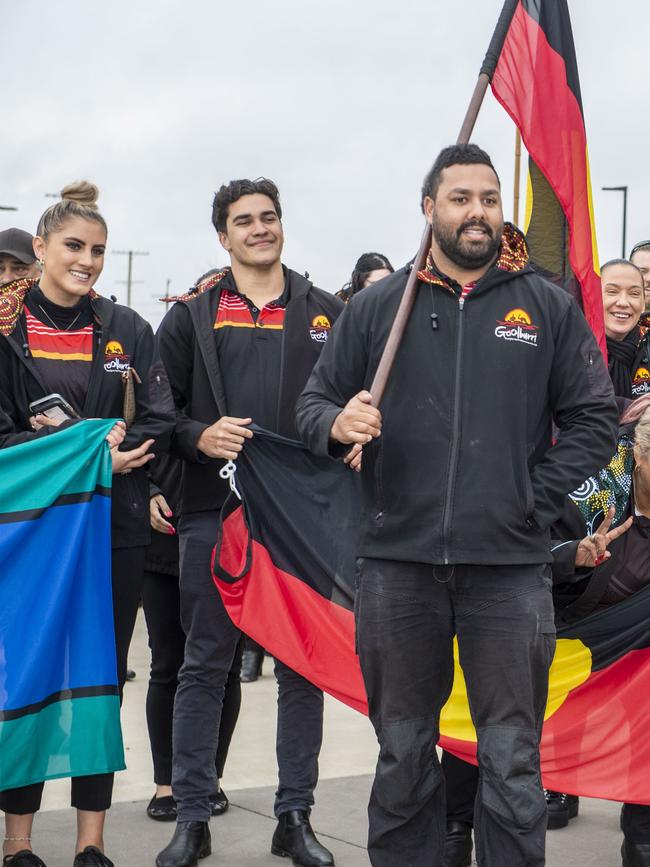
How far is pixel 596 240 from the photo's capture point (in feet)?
15.2

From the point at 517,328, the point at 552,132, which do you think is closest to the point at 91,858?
the point at 517,328

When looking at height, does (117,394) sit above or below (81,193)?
below

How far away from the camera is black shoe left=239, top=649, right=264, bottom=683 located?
7.50 metres

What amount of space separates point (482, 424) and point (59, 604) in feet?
5.17

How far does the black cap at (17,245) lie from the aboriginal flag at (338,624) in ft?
6.62

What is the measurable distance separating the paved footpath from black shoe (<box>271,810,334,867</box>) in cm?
4

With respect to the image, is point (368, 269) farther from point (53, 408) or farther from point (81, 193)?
point (53, 408)

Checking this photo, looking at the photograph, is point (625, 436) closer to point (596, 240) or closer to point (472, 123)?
point (596, 240)

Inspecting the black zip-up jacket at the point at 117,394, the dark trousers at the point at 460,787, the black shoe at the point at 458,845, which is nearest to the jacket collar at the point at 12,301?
the black zip-up jacket at the point at 117,394

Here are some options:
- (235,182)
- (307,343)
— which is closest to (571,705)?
(307,343)

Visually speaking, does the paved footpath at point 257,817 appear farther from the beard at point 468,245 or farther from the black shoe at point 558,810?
the beard at point 468,245

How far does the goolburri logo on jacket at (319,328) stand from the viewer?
15.5 ft

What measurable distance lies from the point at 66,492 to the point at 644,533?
197cm

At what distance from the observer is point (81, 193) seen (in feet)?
15.2
